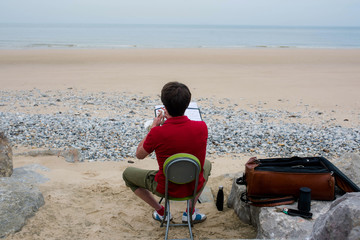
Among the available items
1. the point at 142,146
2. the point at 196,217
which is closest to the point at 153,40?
the point at 196,217

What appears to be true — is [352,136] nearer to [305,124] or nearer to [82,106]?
[305,124]

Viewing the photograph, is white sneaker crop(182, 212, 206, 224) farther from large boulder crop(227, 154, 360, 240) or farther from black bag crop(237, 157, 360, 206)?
black bag crop(237, 157, 360, 206)

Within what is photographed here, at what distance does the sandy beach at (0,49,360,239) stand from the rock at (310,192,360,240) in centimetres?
177

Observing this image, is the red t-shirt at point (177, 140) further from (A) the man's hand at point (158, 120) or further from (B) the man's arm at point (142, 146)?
(A) the man's hand at point (158, 120)

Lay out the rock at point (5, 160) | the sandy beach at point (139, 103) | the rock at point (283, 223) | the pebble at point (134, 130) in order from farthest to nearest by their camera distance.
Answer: the pebble at point (134, 130) < the rock at point (5, 160) < the sandy beach at point (139, 103) < the rock at point (283, 223)

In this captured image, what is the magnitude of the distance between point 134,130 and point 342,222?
6.59 meters

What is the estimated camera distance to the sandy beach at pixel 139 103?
4.39 metres

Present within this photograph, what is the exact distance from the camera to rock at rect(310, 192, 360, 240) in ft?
7.65

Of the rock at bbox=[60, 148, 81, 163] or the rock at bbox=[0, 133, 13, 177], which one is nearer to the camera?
the rock at bbox=[0, 133, 13, 177]

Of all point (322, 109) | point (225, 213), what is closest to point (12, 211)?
point (225, 213)

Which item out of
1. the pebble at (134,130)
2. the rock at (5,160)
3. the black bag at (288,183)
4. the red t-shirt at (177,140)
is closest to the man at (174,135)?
the red t-shirt at (177,140)

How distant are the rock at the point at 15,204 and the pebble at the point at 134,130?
2.29 meters

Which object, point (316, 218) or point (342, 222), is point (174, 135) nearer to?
point (316, 218)

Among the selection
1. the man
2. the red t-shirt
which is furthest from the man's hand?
the red t-shirt
